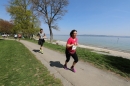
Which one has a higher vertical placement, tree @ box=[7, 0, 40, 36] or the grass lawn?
tree @ box=[7, 0, 40, 36]

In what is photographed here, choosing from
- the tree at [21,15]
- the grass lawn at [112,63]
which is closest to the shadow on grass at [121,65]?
the grass lawn at [112,63]

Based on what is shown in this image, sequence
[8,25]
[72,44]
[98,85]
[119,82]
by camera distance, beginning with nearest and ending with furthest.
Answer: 1. [98,85]
2. [119,82]
3. [72,44]
4. [8,25]

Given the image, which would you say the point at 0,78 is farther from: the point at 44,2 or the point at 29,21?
the point at 29,21

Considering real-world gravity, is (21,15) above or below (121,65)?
above

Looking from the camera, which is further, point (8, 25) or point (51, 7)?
point (8, 25)

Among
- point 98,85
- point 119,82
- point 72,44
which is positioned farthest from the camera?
point 72,44

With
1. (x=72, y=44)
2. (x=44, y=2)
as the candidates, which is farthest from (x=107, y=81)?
(x=44, y=2)

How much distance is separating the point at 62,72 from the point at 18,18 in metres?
37.1

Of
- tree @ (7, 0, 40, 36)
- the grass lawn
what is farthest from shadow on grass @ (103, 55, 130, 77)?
tree @ (7, 0, 40, 36)

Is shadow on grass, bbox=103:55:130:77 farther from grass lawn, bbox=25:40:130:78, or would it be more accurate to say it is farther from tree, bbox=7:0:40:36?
tree, bbox=7:0:40:36

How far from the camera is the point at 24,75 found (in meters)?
5.42

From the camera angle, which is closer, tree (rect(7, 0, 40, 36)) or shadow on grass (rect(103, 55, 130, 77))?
shadow on grass (rect(103, 55, 130, 77))

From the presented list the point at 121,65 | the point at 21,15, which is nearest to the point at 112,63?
the point at 121,65

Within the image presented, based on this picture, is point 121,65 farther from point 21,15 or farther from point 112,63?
point 21,15
